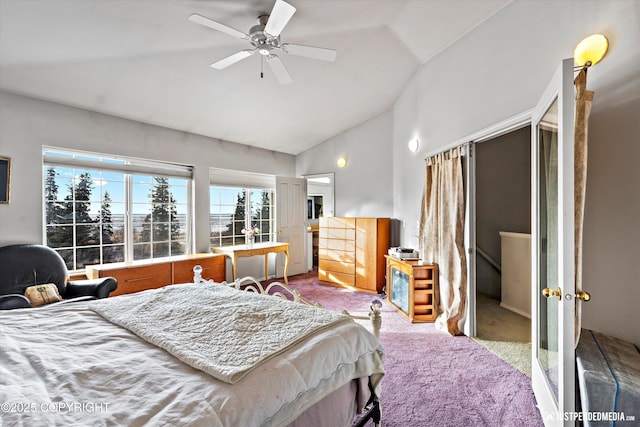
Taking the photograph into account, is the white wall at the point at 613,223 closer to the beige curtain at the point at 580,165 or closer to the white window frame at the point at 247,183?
the beige curtain at the point at 580,165

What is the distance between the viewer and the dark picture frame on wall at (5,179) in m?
2.79

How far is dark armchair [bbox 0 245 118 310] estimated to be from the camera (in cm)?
263

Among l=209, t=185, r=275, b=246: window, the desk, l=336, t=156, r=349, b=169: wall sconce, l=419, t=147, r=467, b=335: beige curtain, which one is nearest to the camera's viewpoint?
l=419, t=147, r=467, b=335: beige curtain

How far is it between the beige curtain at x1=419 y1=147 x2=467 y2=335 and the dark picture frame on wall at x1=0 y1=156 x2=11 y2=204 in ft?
14.5

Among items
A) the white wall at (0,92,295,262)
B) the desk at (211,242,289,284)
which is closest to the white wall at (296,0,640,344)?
the desk at (211,242,289,284)

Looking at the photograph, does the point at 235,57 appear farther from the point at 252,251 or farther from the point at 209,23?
the point at 252,251

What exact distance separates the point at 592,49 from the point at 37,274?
4.71 meters

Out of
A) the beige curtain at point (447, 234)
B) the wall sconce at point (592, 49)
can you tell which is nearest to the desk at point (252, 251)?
the beige curtain at point (447, 234)

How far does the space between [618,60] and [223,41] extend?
2908 millimetres

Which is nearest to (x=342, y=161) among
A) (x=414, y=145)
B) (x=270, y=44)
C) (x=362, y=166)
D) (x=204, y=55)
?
(x=362, y=166)

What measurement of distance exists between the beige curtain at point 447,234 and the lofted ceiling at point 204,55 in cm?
139

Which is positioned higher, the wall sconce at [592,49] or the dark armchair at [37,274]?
the wall sconce at [592,49]

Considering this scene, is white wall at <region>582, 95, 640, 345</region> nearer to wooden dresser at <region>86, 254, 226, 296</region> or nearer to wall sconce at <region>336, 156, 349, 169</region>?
wall sconce at <region>336, 156, 349, 169</region>

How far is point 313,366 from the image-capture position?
1201mm
